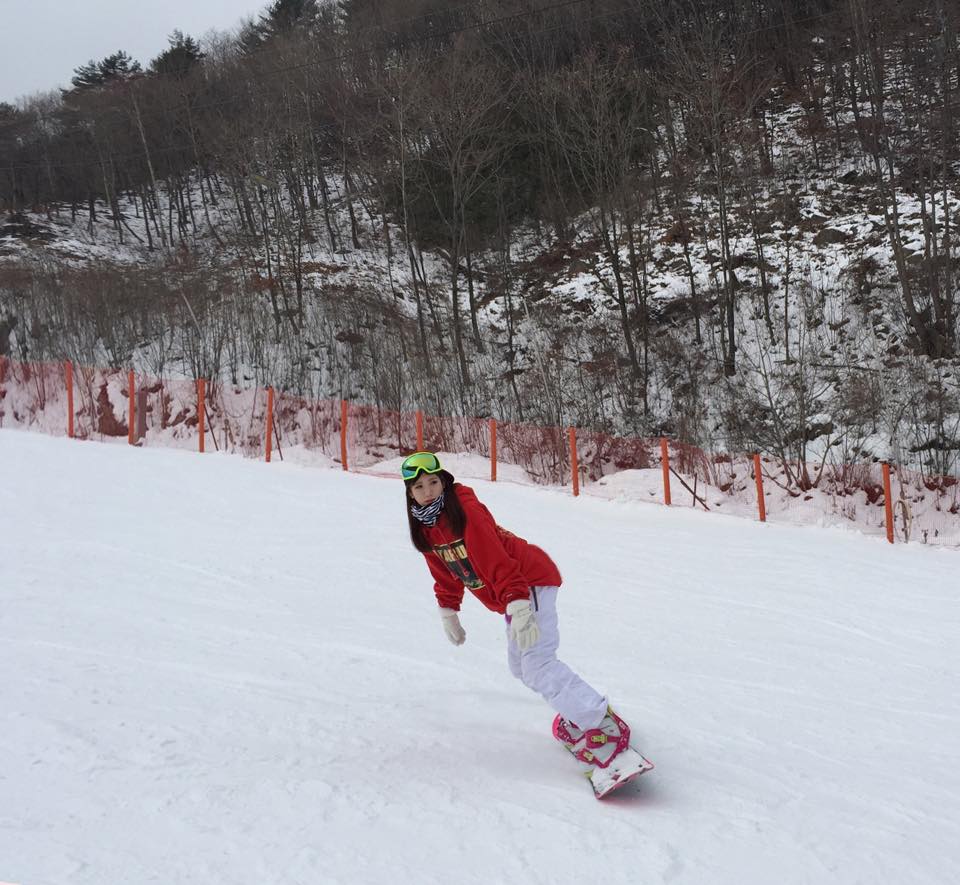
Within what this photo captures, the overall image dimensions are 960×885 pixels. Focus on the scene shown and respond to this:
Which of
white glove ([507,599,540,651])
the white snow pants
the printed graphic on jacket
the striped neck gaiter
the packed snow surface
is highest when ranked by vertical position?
the striped neck gaiter

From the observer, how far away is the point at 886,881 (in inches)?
129

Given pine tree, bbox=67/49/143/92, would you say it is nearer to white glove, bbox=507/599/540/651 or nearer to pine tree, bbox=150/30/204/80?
pine tree, bbox=150/30/204/80

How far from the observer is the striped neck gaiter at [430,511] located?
161 inches

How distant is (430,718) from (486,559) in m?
1.48

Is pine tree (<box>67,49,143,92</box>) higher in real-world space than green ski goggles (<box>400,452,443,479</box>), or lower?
higher

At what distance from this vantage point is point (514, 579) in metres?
4.01

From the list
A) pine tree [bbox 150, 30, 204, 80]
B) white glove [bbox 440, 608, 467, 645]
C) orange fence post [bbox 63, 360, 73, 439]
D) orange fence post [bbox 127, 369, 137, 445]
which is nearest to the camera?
white glove [bbox 440, 608, 467, 645]

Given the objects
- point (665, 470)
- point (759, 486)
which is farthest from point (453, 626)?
point (665, 470)

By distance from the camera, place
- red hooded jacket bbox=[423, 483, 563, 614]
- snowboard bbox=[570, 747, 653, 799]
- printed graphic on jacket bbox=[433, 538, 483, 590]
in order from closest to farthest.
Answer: snowboard bbox=[570, 747, 653, 799] → red hooded jacket bbox=[423, 483, 563, 614] → printed graphic on jacket bbox=[433, 538, 483, 590]

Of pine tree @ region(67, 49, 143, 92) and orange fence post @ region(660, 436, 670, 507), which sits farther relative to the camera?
pine tree @ region(67, 49, 143, 92)

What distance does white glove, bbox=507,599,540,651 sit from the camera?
392 cm

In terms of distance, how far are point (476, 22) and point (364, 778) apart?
4333cm

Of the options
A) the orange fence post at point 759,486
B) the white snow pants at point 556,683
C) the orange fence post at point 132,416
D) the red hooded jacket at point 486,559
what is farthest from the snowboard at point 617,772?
the orange fence post at point 132,416

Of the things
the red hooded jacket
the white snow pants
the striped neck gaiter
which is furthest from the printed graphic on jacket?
the white snow pants
